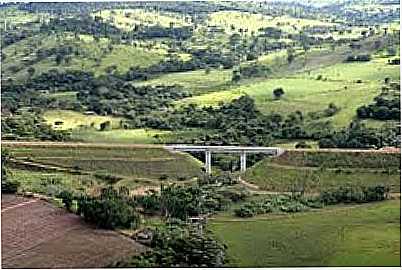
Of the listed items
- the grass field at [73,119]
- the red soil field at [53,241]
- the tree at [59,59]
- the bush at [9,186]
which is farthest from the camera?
the tree at [59,59]

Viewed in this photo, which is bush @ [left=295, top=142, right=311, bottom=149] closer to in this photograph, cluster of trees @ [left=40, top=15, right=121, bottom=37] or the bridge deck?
the bridge deck

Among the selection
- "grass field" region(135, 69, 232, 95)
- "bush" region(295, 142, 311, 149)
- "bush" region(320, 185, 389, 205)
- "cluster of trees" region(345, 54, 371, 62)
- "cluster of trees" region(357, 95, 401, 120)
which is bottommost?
"bush" region(320, 185, 389, 205)

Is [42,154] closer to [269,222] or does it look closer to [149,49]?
[149,49]

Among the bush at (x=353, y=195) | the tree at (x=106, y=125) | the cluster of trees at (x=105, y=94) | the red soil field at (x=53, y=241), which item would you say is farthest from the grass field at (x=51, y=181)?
the bush at (x=353, y=195)

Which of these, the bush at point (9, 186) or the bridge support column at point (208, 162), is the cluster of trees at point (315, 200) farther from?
the bush at point (9, 186)

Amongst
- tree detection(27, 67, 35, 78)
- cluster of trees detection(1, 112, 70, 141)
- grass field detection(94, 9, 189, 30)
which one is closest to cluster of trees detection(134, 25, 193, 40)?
grass field detection(94, 9, 189, 30)

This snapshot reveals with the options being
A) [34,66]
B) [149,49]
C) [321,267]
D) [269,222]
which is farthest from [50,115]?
[321,267]
